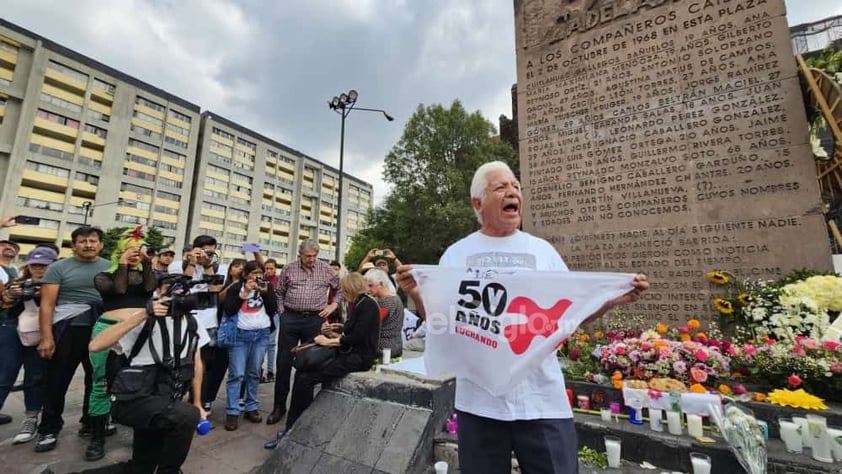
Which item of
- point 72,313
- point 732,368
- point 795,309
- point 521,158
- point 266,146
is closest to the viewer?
point 732,368

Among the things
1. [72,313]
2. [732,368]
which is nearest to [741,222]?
[732,368]

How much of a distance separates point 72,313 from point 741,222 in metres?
7.95

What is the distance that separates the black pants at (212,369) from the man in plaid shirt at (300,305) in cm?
86

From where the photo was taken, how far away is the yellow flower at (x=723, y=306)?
4133 mm

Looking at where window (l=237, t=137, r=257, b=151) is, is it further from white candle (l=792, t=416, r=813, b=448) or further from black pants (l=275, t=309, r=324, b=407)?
white candle (l=792, t=416, r=813, b=448)

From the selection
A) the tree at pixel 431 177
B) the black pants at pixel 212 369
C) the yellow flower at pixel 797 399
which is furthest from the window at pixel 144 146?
the yellow flower at pixel 797 399

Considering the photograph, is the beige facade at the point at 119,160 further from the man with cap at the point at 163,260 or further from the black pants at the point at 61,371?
the black pants at the point at 61,371

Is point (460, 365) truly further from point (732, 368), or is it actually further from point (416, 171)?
point (416, 171)

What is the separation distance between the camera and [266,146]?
63.3 meters

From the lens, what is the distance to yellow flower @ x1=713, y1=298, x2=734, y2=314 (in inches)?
163

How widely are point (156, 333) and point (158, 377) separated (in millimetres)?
334

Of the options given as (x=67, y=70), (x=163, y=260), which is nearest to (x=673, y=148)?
(x=163, y=260)

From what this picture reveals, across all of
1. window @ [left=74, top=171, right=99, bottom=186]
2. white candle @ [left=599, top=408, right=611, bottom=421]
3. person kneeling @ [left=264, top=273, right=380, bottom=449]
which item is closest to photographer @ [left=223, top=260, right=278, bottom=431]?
person kneeling @ [left=264, top=273, right=380, bottom=449]

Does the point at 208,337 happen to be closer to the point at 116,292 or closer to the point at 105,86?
the point at 116,292
